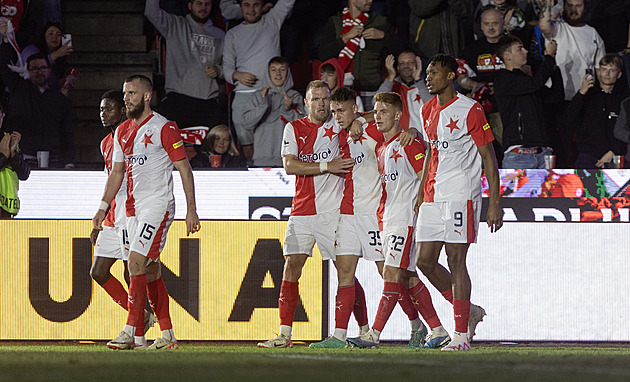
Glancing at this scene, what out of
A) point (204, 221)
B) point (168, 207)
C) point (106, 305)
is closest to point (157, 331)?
point (106, 305)

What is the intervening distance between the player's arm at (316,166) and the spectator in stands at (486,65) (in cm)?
314

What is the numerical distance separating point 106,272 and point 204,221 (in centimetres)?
109

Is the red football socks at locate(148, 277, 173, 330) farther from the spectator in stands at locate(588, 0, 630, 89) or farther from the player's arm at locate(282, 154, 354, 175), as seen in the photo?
the spectator in stands at locate(588, 0, 630, 89)

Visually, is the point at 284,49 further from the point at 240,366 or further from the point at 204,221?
the point at 240,366

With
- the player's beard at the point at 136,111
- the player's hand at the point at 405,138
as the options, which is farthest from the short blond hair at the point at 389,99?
the player's beard at the point at 136,111

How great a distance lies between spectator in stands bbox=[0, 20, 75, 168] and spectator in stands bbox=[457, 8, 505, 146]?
4.29m

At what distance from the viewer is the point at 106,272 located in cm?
680

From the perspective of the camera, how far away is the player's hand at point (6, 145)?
311 inches

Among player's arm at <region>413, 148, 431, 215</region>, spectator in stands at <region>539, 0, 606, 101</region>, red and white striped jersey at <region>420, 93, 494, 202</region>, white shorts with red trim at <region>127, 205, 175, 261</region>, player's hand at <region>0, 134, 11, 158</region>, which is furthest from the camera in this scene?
spectator in stands at <region>539, 0, 606, 101</region>

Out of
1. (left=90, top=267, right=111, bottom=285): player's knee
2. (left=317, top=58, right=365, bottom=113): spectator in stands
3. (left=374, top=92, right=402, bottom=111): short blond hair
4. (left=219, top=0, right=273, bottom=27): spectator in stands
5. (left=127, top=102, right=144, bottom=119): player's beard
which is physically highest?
(left=219, top=0, right=273, bottom=27): spectator in stands

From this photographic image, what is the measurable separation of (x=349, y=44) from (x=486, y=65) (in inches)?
59.3

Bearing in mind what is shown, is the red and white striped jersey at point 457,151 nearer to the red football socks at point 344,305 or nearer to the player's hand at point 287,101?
the red football socks at point 344,305

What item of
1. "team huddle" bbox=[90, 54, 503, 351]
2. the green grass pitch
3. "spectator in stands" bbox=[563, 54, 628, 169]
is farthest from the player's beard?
"spectator in stands" bbox=[563, 54, 628, 169]

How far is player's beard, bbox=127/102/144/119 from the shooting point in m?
6.36
